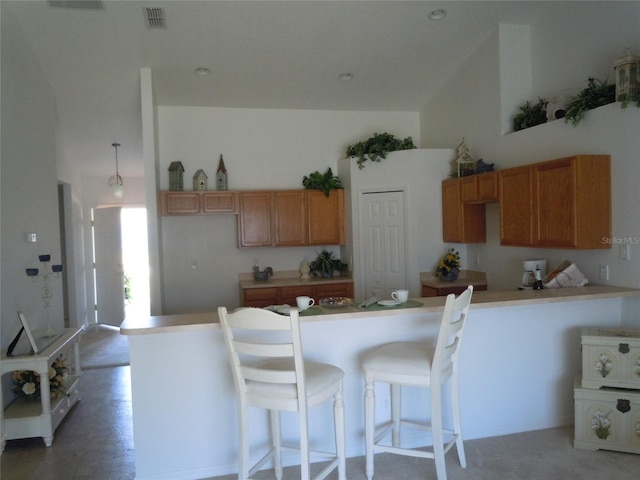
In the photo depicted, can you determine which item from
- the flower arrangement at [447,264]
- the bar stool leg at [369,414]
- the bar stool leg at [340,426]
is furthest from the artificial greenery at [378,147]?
the bar stool leg at [340,426]

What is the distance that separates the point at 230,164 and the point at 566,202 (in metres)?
3.95

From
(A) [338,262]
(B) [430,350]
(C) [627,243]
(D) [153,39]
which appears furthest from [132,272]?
(C) [627,243]

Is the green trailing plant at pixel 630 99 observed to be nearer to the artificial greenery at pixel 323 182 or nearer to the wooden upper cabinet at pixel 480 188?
the wooden upper cabinet at pixel 480 188

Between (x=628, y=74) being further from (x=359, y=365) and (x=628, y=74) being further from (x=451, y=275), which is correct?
(x=359, y=365)

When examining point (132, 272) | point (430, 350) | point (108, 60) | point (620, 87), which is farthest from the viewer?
point (132, 272)

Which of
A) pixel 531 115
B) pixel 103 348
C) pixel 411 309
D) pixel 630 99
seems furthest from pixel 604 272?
pixel 103 348

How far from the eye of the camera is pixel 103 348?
19.6 ft

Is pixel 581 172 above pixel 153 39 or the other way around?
the other way around

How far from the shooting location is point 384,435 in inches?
110

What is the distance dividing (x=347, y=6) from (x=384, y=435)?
3.57 m

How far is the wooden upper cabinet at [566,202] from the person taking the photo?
3.43 m

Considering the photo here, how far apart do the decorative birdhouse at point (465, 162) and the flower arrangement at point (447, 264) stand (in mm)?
953

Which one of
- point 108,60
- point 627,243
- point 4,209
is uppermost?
point 108,60

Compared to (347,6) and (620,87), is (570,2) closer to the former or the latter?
(620,87)
